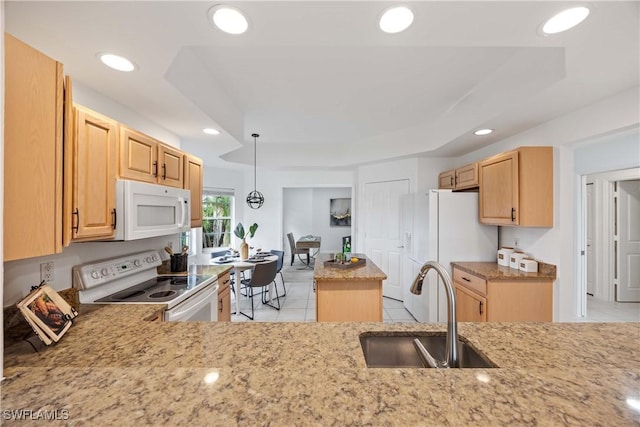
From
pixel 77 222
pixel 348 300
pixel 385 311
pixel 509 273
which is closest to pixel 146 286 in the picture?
pixel 77 222

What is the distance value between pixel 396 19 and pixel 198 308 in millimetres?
2217

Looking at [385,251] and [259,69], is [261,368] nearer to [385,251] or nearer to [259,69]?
[259,69]

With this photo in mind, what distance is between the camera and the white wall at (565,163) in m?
1.85

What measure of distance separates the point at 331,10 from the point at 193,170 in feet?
6.64

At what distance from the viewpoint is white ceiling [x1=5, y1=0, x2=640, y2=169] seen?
1.13m

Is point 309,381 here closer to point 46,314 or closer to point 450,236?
point 46,314

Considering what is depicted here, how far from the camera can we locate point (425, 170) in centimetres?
385

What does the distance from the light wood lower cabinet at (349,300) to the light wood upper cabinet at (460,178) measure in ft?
5.88

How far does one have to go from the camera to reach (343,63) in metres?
1.98

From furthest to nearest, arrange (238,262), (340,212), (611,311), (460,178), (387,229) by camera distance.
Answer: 1. (340,212)
2. (387,229)
3. (238,262)
4. (611,311)
5. (460,178)

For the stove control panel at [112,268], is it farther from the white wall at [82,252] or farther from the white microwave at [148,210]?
the white microwave at [148,210]

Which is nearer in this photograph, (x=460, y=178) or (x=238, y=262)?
(x=460, y=178)

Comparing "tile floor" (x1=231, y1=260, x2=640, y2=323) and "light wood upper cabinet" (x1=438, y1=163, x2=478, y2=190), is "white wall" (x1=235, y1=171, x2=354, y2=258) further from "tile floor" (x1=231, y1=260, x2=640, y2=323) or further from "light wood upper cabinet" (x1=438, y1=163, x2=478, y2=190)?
"light wood upper cabinet" (x1=438, y1=163, x2=478, y2=190)

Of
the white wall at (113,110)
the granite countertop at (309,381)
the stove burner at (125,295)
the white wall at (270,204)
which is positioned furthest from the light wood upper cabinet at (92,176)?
the white wall at (270,204)
